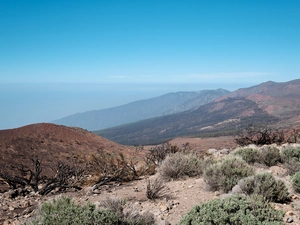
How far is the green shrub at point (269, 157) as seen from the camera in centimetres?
937

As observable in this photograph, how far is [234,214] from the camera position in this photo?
3652 millimetres

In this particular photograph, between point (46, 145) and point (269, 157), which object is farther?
point (46, 145)

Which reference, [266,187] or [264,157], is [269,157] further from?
[266,187]

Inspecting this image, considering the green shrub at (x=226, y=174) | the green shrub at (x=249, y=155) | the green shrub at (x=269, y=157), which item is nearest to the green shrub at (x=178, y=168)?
the green shrub at (x=226, y=174)

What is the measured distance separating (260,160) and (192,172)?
2999mm

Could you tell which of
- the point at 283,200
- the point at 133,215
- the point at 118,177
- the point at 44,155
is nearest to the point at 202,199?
the point at 283,200

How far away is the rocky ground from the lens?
491cm

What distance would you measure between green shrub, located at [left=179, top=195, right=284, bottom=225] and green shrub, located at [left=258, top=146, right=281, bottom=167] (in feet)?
19.4

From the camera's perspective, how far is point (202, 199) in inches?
229

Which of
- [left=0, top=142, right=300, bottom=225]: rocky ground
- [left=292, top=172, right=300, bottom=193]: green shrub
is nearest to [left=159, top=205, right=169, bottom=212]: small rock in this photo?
[left=0, top=142, right=300, bottom=225]: rocky ground

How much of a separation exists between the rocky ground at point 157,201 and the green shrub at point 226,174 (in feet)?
0.74

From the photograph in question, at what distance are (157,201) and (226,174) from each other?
195cm

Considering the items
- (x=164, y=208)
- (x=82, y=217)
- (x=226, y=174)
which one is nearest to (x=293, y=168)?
(x=226, y=174)

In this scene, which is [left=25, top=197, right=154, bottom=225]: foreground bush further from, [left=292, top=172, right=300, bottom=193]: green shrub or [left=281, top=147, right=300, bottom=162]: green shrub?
[left=281, top=147, right=300, bottom=162]: green shrub
